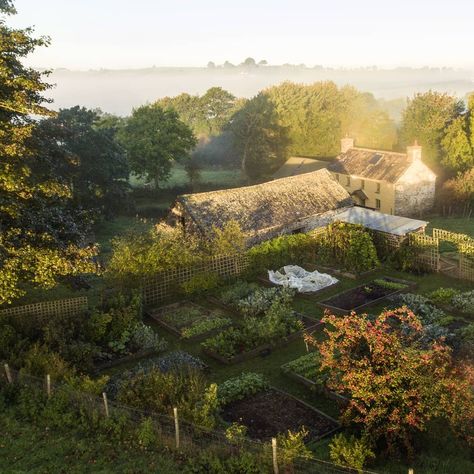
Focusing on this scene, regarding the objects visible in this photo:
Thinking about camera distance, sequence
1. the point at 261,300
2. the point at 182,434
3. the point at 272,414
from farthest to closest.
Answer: the point at 261,300
the point at 272,414
the point at 182,434

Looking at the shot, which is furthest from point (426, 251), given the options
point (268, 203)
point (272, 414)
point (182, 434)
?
point (182, 434)

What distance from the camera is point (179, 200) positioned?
107 feet

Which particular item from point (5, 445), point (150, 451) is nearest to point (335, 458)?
point (150, 451)

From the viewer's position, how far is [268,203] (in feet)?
115

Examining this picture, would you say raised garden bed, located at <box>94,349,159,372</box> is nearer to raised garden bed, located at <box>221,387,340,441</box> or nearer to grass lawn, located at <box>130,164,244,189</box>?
raised garden bed, located at <box>221,387,340,441</box>

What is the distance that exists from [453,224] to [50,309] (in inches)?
1320

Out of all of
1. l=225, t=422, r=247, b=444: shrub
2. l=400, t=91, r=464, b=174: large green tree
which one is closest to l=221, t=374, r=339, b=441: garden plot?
l=225, t=422, r=247, b=444: shrub

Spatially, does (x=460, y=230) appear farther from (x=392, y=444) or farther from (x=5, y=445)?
(x=5, y=445)

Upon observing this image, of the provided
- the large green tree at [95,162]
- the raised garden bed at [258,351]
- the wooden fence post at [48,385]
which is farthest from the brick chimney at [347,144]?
the wooden fence post at [48,385]

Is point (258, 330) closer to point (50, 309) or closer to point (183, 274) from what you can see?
point (183, 274)

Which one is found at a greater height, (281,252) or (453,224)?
(281,252)

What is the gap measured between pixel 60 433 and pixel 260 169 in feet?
192

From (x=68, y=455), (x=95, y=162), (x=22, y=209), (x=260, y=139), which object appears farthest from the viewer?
(x=260, y=139)

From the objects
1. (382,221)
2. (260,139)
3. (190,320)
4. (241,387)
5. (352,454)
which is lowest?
(190,320)
